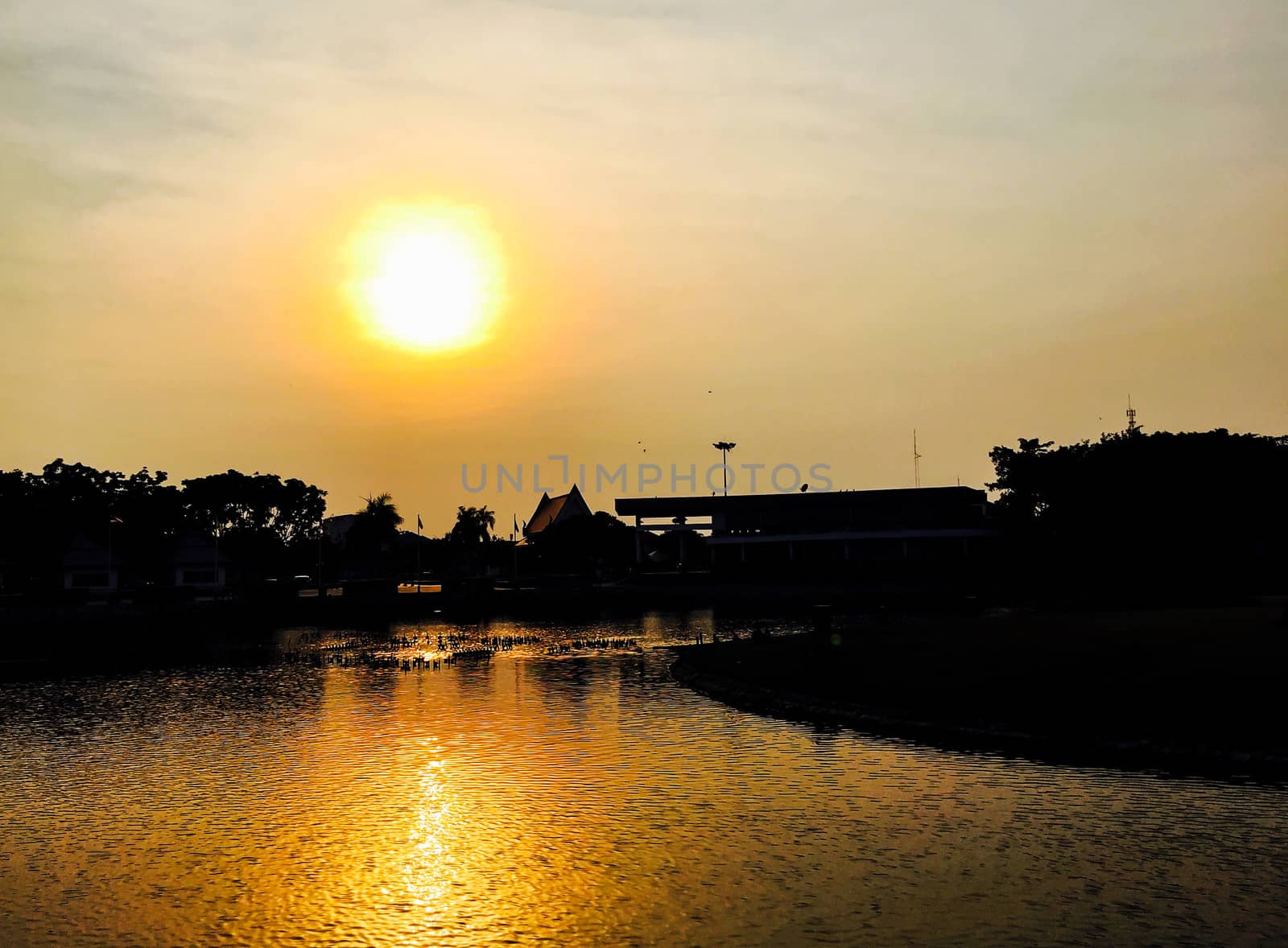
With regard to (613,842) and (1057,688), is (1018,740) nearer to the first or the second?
(1057,688)

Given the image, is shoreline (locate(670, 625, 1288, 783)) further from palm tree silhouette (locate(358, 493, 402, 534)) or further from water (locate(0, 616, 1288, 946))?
palm tree silhouette (locate(358, 493, 402, 534))

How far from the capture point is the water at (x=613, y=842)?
13.6 meters

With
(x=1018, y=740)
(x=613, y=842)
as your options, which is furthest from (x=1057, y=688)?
(x=613, y=842)

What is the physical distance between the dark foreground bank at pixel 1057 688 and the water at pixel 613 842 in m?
1.56

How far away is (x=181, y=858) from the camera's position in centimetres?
1719

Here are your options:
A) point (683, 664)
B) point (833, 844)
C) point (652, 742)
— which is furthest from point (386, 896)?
point (683, 664)

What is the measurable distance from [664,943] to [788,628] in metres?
58.8

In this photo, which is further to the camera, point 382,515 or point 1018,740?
point 382,515

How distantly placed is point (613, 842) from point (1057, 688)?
48.6 feet

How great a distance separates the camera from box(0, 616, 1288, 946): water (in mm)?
13625

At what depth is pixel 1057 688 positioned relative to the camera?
92.8 feet

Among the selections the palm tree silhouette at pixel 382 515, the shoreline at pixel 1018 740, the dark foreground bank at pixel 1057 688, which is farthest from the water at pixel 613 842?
the palm tree silhouette at pixel 382 515

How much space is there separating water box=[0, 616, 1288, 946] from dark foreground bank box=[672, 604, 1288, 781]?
1.56m

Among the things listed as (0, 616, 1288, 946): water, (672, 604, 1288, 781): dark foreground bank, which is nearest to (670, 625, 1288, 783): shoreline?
(672, 604, 1288, 781): dark foreground bank
